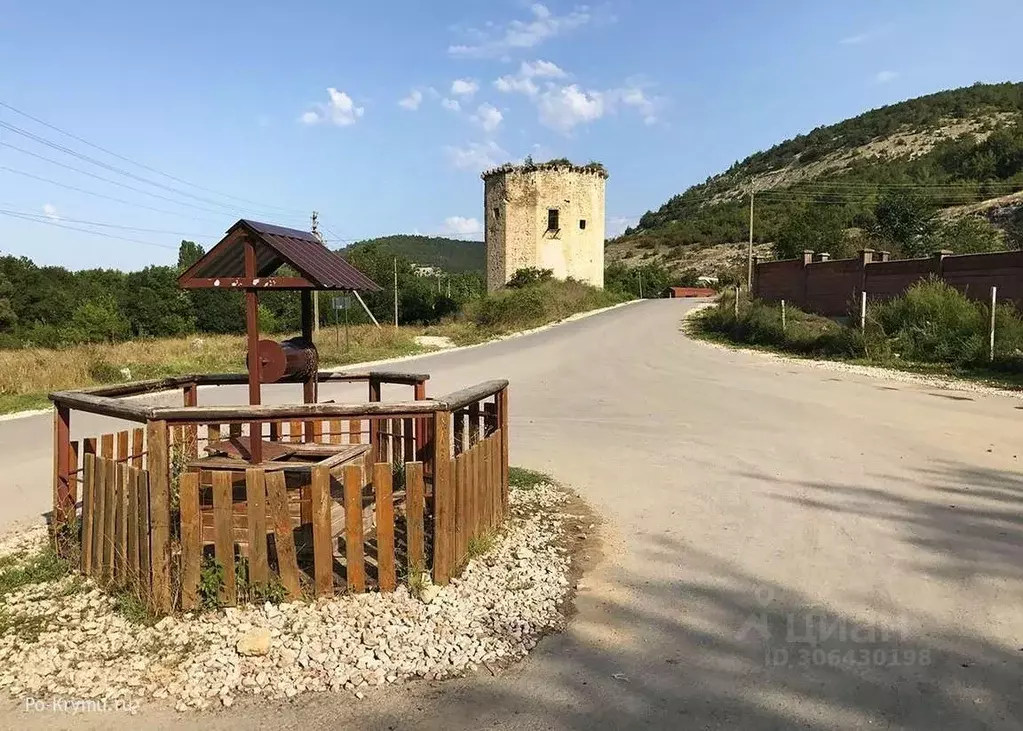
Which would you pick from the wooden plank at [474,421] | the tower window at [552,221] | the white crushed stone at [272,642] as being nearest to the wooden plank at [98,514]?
the white crushed stone at [272,642]

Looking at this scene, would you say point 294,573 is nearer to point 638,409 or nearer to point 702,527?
point 702,527

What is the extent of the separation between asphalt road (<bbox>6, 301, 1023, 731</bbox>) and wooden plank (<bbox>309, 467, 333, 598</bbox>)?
3.10 feet

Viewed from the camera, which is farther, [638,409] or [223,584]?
[638,409]

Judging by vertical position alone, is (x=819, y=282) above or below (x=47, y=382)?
above

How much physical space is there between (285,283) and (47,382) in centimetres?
1452

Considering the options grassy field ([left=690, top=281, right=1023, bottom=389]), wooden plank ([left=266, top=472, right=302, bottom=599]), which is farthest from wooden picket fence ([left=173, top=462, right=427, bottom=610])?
grassy field ([left=690, top=281, right=1023, bottom=389])

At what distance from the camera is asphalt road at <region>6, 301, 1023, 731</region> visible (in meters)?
3.11

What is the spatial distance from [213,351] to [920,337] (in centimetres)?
2162

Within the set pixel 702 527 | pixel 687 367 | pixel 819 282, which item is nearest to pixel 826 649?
pixel 702 527

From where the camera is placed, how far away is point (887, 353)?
19516 millimetres

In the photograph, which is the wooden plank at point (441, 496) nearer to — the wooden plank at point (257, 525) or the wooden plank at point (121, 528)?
the wooden plank at point (257, 525)

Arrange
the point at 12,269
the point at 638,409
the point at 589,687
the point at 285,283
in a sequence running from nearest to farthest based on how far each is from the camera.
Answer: the point at 589,687, the point at 285,283, the point at 638,409, the point at 12,269

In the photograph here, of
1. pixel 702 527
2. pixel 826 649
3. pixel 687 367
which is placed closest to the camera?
pixel 826 649

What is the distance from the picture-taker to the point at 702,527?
5.72 metres
